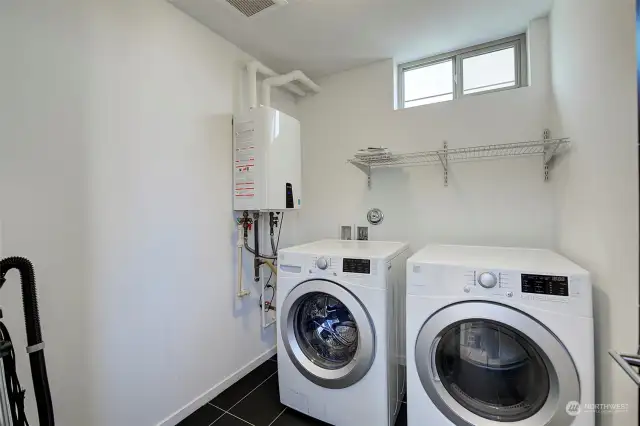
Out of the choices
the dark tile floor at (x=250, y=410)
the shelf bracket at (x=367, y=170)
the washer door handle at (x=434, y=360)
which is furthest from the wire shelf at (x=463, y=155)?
the dark tile floor at (x=250, y=410)

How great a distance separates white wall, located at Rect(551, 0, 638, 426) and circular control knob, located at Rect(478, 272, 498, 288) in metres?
0.36

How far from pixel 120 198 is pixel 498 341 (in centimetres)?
182

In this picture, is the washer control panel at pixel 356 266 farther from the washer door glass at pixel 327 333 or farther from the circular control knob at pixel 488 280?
the circular control knob at pixel 488 280

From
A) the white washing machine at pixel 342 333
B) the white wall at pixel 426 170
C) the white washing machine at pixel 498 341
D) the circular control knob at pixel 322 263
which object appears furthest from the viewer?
the white wall at pixel 426 170

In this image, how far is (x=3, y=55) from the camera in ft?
3.36

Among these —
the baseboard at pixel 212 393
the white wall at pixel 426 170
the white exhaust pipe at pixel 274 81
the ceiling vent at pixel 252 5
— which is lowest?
the baseboard at pixel 212 393

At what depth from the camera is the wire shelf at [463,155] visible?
1.68 m

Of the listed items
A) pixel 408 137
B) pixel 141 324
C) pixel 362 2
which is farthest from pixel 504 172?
pixel 141 324

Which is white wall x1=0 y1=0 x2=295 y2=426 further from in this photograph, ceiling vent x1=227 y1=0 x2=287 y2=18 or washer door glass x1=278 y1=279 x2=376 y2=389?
washer door glass x1=278 y1=279 x2=376 y2=389

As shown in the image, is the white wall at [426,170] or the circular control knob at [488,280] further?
the white wall at [426,170]

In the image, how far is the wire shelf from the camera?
1676 millimetres

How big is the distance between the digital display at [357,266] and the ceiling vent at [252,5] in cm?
140

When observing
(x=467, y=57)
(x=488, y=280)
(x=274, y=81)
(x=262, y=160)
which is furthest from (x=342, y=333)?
(x=467, y=57)

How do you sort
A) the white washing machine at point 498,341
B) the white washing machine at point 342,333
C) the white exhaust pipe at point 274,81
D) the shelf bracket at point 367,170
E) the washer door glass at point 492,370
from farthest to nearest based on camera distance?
1. the shelf bracket at point 367,170
2. the white exhaust pipe at point 274,81
3. the white washing machine at point 342,333
4. the washer door glass at point 492,370
5. the white washing machine at point 498,341
